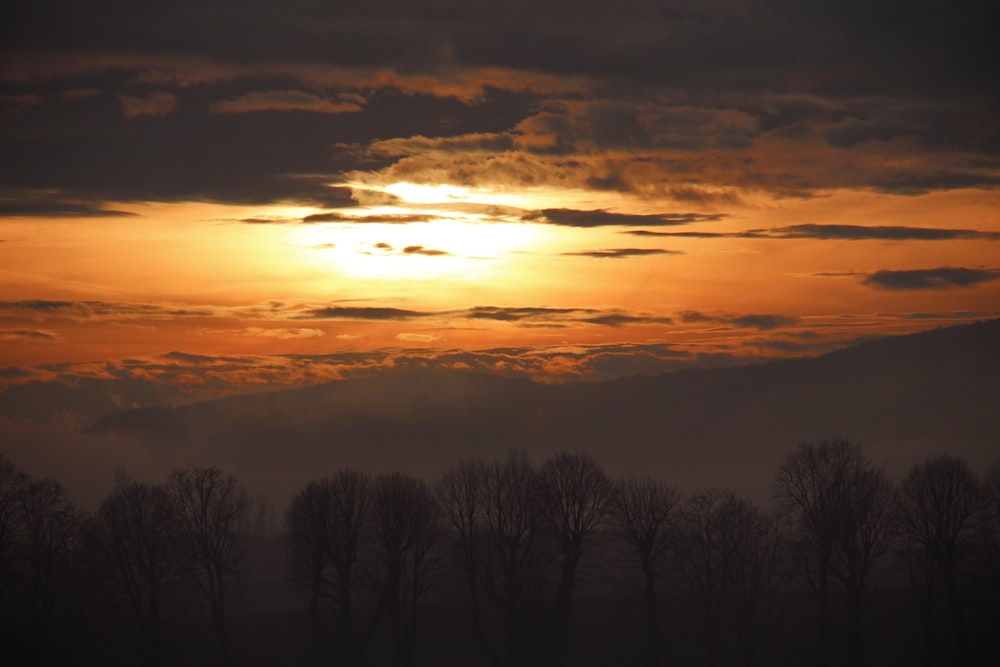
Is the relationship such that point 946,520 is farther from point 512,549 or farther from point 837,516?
point 512,549

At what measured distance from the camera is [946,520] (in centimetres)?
9188

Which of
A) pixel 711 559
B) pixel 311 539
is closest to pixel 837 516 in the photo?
pixel 711 559

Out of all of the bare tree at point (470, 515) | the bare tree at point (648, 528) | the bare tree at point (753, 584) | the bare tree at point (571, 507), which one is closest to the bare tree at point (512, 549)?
the bare tree at point (470, 515)

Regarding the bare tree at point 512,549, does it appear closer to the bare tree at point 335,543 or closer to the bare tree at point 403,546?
the bare tree at point 403,546

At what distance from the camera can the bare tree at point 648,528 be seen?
90713 millimetres

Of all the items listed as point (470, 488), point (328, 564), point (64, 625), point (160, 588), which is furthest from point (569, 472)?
point (64, 625)

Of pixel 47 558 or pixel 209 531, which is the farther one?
pixel 209 531

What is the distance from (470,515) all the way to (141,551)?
28921 millimetres

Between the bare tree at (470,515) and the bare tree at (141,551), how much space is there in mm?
24754

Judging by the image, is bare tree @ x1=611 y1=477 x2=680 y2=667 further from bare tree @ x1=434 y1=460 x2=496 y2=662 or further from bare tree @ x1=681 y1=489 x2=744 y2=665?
bare tree @ x1=434 y1=460 x2=496 y2=662

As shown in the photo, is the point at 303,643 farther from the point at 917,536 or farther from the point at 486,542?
the point at 917,536

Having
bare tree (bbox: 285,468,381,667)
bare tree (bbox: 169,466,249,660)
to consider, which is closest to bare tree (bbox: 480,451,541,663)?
bare tree (bbox: 285,468,381,667)

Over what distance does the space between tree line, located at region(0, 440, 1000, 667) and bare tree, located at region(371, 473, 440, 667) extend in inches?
9.4

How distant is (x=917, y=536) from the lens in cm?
9206
